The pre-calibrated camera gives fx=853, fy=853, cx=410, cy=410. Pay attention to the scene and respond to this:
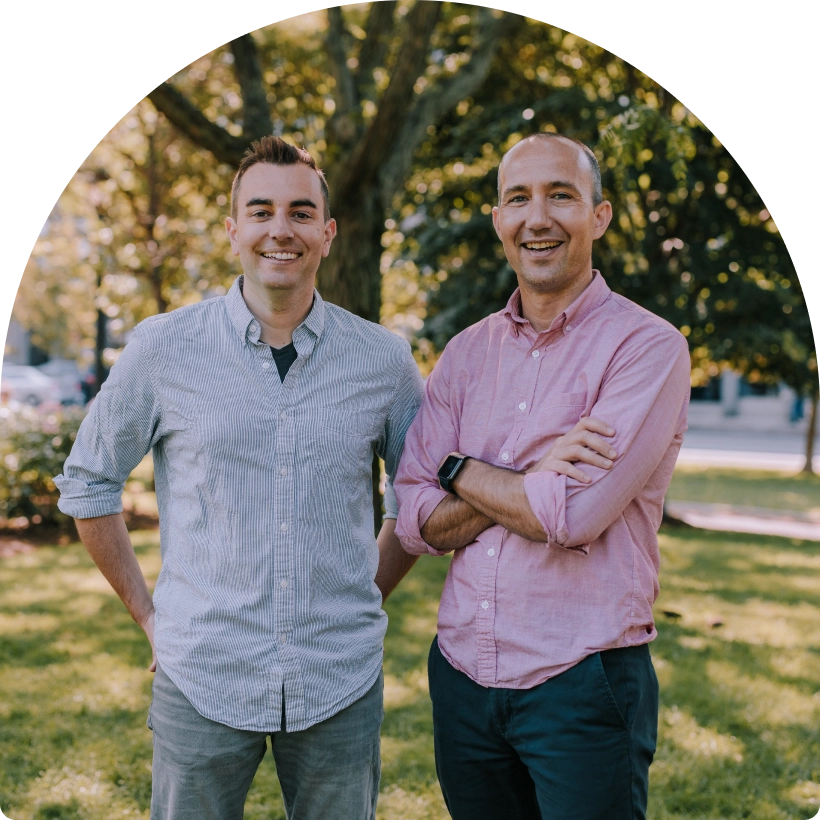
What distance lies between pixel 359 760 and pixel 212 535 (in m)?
0.77

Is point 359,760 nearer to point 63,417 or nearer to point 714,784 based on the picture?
point 714,784

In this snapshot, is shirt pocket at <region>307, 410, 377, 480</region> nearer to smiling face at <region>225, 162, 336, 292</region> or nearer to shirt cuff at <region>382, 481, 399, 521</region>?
shirt cuff at <region>382, 481, 399, 521</region>

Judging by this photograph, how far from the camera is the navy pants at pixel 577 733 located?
2.25 meters

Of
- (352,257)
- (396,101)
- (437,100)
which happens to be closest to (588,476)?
(396,101)

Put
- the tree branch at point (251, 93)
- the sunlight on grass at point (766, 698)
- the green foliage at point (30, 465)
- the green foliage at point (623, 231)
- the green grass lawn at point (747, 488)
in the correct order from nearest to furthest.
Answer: the sunlight on grass at point (766, 698)
the tree branch at point (251, 93)
the green foliage at point (30, 465)
the green foliage at point (623, 231)
the green grass lawn at point (747, 488)

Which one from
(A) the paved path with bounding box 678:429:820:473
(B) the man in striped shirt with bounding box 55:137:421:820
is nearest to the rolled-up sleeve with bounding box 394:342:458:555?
(B) the man in striped shirt with bounding box 55:137:421:820

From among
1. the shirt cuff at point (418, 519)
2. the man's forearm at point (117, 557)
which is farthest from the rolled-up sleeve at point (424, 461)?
the man's forearm at point (117, 557)

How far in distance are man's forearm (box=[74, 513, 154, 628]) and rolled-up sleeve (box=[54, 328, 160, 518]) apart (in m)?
0.05

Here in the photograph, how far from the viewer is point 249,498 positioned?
238cm

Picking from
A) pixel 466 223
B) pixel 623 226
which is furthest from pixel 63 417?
pixel 623 226

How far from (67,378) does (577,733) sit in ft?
115

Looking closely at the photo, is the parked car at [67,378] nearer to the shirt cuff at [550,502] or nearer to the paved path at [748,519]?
the paved path at [748,519]

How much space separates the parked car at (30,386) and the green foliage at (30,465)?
1589 cm

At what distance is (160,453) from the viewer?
257 centimetres
